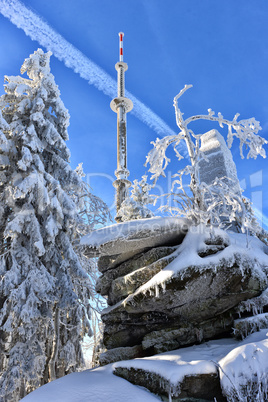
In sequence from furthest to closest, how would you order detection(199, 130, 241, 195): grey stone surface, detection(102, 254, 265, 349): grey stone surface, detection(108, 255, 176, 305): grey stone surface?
detection(199, 130, 241, 195): grey stone surface → detection(108, 255, 176, 305): grey stone surface → detection(102, 254, 265, 349): grey stone surface

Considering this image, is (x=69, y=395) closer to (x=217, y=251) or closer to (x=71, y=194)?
(x=217, y=251)

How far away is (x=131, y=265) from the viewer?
23.5ft

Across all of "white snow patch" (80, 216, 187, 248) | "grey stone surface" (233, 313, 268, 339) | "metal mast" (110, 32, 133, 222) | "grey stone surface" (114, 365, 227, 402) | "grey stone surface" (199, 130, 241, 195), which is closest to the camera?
"grey stone surface" (114, 365, 227, 402)

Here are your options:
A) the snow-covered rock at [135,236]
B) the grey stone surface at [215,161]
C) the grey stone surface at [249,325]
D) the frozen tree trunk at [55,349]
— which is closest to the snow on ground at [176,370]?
the grey stone surface at [249,325]

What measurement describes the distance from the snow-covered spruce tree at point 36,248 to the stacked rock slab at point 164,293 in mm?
4080

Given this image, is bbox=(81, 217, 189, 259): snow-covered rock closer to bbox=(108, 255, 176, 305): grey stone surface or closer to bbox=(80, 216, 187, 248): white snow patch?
bbox=(80, 216, 187, 248): white snow patch

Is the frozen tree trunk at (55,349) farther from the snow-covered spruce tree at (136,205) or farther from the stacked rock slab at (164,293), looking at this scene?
the snow-covered spruce tree at (136,205)

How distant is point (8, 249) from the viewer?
419 inches

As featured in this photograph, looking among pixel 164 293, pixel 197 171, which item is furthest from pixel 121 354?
pixel 197 171

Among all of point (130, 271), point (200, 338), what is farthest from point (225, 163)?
point (200, 338)

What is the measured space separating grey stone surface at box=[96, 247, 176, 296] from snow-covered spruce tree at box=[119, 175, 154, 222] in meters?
10.0

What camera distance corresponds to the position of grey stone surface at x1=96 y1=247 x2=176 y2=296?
6.76 meters

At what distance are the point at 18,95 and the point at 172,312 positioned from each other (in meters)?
10.8

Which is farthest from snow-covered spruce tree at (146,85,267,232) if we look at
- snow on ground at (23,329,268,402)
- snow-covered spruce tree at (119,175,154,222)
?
snow-covered spruce tree at (119,175,154,222)
